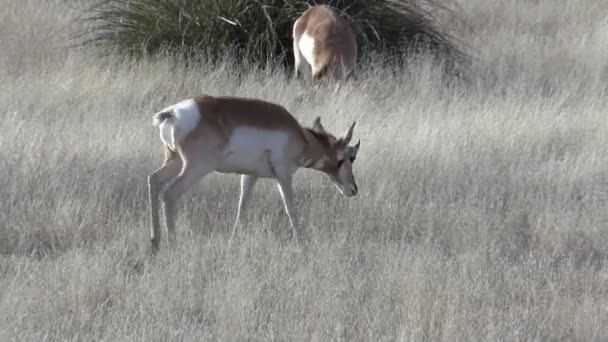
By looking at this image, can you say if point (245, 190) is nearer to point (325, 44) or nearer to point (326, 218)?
point (326, 218)

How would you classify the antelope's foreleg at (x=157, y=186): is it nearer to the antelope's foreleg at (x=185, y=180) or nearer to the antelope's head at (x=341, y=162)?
the antelope's foreleg at (x=185, y=180)

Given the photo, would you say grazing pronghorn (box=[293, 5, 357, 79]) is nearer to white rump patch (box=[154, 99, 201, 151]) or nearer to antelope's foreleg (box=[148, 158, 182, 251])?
antelope's foreleg (box=[148, 158, 182, 251])

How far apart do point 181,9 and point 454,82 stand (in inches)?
119

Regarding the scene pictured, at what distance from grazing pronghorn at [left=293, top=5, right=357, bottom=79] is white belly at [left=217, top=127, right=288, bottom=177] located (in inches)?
166

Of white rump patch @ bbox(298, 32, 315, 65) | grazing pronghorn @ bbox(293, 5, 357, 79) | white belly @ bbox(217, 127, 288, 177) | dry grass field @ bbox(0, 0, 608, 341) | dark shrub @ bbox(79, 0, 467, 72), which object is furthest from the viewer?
dark shrub @ bbox(79, 0, 467, 72)

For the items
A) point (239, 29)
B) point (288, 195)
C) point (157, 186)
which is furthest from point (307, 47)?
point (157, 186)

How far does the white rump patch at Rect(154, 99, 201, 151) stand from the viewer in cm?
694

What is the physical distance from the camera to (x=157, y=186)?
23.7ft

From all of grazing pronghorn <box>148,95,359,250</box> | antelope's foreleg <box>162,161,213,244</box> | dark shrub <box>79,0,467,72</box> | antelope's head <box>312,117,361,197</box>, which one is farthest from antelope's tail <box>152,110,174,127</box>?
dark shrub <box>79,0,467,72</box>

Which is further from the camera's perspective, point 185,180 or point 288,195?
point 288,195

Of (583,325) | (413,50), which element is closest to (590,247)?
(583,325)

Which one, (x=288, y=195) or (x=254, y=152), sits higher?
(x=254, y=152)

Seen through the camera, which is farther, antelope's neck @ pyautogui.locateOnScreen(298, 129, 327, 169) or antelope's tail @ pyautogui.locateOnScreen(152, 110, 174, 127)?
antelope's neck @ pyautogui.locateOnScreen(298, 129, 327, 169)

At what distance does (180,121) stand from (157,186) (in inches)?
19.6
